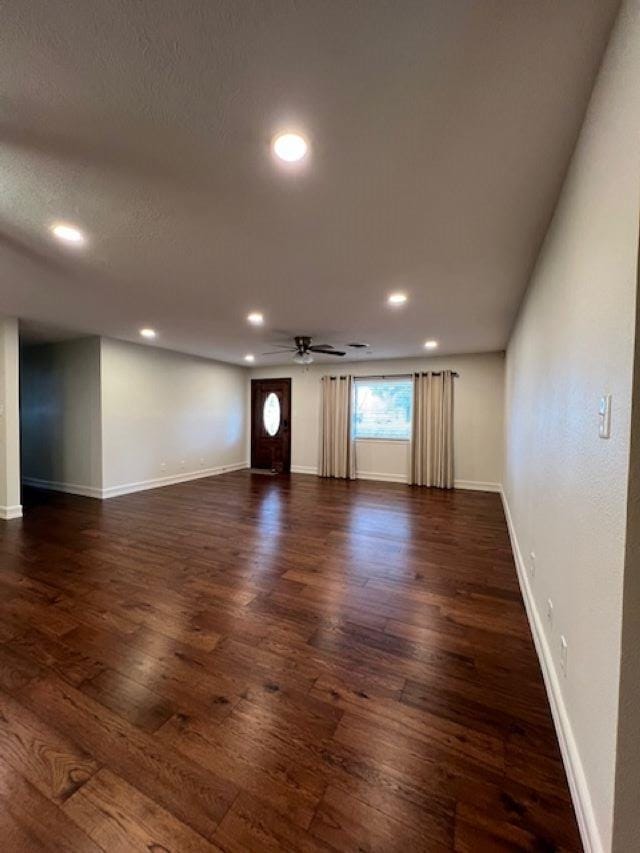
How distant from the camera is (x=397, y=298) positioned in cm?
328

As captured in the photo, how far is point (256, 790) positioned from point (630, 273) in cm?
193

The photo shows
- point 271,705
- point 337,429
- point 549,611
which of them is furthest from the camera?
point 337,429

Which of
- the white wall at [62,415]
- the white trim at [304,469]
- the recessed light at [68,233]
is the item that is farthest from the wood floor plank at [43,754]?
the white trim at [304,469]

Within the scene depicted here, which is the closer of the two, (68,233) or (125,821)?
(125,821)

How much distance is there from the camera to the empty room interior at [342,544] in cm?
98

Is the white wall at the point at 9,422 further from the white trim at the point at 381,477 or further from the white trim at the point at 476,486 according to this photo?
the white trim at the point at 476,486

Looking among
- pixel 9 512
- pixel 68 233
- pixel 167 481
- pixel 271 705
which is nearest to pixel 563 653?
pixel 271 705

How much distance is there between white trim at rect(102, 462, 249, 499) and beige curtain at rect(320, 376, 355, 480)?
2.14 meters

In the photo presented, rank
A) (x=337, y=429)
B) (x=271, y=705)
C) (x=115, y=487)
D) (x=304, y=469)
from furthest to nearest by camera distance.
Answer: (x=304, y=469), (x=337, y=429), (x=115, y=487), (x=271, y=705)

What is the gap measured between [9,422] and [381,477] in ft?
19.0

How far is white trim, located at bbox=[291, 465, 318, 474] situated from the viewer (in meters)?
7.55

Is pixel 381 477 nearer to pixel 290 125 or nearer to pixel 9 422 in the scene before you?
pixel 9 422

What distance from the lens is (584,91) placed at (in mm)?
1174

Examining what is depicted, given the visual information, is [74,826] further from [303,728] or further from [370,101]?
[370,101]
